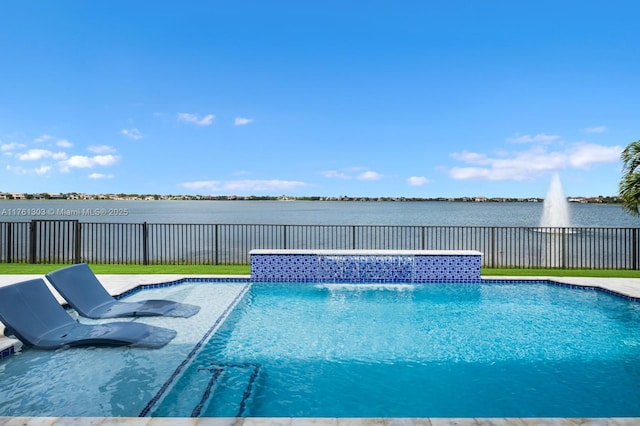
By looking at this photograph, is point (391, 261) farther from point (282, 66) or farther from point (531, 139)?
point (531, 139)

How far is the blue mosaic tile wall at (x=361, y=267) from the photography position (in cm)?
913

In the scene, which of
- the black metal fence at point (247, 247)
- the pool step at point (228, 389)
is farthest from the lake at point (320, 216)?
the pool step at point (228, 389)

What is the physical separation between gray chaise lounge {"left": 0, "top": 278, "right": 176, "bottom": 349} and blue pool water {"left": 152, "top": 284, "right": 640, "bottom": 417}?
0.86 metres

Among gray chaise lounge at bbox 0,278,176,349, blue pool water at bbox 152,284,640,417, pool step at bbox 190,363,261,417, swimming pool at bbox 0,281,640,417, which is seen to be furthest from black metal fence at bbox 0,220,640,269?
pool step at bbox 190,363,261,417

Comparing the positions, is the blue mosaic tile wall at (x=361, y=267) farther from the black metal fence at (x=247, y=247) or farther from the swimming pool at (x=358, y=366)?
the swimming pool at (x=358, y=366)

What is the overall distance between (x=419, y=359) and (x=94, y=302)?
5.06 m

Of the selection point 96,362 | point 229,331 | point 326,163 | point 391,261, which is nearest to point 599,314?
point 391,261

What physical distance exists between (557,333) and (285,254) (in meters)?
5.60

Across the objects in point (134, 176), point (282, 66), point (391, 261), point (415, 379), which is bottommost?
point (415, 379)

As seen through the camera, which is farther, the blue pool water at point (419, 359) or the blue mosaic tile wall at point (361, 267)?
the blue mosaic tile wall at point (361, 267)

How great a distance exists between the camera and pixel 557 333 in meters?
5.64

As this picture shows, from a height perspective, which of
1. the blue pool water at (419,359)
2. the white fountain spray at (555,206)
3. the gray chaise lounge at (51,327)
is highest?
the white fountain spray at (555,206)

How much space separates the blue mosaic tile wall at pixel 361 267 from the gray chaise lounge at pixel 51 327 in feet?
13.4

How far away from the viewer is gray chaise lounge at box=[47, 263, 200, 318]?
5.89 metres
